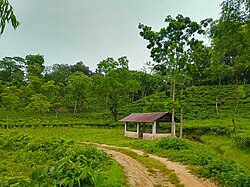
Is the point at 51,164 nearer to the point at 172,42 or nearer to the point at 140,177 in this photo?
the point at 140,177

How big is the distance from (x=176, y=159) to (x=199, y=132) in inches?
579

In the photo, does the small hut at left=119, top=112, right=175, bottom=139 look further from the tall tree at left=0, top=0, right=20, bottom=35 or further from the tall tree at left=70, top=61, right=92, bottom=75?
the tall tree at left=70, top=61, right=92, bottom=75

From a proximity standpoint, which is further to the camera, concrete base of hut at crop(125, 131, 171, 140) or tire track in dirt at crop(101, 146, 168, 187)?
concrete base of hut at crop(125, 131, 171, 140)

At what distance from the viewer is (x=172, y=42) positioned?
2256 cm

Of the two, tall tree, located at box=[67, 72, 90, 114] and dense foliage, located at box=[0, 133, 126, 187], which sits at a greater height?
tall tree, located at box=[67, 72, 90, 114]

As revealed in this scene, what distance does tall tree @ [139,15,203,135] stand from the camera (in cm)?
2209

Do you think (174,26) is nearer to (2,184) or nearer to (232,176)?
(232,176)

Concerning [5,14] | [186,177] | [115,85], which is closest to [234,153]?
[186,177]

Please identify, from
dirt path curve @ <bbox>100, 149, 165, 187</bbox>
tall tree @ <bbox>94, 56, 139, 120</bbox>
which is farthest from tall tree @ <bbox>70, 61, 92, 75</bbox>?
dirt path curve @ <bbox>100, 149, 165, 187</bbox>

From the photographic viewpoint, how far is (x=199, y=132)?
27.9 m

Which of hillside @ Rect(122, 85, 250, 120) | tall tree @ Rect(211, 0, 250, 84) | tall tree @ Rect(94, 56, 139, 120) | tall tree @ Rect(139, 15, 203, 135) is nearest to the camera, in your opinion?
tall tree @ Rect(211, 0, 250, 84)

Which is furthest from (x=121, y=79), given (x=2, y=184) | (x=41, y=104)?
(x=2, y=184)

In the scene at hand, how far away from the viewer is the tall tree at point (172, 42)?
2209cm

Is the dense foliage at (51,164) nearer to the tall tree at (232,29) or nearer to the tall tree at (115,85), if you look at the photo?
the tall tree at (232,29)
